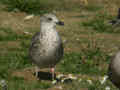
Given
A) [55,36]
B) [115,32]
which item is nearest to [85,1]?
[115,32]

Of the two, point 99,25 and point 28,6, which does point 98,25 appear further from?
point 28,6

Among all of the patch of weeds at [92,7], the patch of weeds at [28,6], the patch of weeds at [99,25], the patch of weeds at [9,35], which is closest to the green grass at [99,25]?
the patch of weeds at [99,25]

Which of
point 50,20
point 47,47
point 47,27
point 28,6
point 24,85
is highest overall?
point 50,20

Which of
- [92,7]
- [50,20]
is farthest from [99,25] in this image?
[50,20]

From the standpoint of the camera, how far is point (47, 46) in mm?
7918

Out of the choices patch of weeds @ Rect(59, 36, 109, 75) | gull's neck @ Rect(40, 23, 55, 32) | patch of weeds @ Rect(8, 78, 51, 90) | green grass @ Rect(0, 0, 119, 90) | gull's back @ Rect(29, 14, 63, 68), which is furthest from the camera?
patch of weeds @ Rect(59, 36, 109, 75)

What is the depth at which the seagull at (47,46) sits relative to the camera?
26.0 feet

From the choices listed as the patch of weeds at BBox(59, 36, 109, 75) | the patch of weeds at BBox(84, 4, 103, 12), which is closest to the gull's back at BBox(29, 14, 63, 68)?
the patch of weeds at BBox(59, 36, 109, 75)

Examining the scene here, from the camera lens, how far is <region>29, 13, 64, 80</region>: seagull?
7.92 m

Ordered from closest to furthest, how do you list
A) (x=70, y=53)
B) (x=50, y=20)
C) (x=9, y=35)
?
(x=50, y=20) < (x=70, y=53) < (x=9, y=35)

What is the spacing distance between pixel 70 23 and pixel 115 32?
2.01 m

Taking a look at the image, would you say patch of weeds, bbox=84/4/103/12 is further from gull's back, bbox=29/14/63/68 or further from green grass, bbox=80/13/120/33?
gull's back, bbox=29/14/63/68

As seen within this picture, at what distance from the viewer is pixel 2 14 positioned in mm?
14688

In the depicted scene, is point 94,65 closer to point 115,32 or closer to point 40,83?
point 40,83
